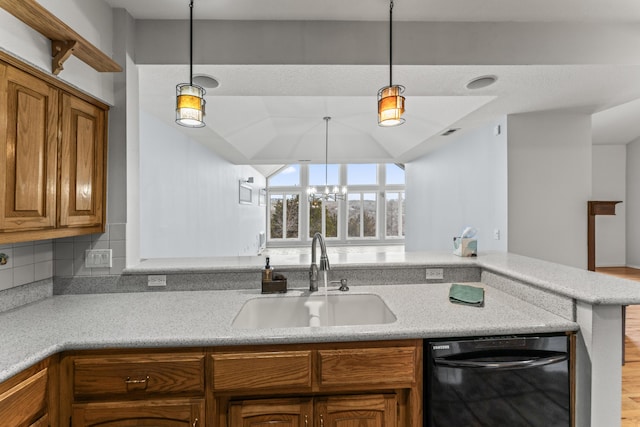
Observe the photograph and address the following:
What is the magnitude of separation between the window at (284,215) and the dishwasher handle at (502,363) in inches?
382

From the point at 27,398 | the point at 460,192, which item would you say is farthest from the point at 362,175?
the point at 27,398

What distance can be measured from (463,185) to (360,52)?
9.24ft

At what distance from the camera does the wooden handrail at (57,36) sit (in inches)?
47.8

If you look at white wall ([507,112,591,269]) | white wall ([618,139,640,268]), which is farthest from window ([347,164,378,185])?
white wall ([507,112,591,269])

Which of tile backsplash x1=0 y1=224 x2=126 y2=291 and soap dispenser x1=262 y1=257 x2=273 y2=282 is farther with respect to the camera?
soap dispenser x1=262 y1=257 x2=273 y2=282

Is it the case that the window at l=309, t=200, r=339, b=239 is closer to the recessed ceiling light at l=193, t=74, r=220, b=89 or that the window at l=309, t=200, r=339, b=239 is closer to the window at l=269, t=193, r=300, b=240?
the window at l=269, t=193, r=300, b=240

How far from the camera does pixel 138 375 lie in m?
1.17

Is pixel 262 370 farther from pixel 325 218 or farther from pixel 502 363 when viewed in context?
pixel 325 218

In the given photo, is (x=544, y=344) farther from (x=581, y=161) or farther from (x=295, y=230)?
(x=295, y=230)

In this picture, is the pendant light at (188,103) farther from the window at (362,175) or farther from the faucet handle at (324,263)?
the window at (362,175)

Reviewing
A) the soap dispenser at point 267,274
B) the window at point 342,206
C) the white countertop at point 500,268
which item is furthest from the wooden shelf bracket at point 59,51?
the window at point 342,206

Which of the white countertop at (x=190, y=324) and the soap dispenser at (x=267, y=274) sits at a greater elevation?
the soap dispenser at (x=267, y=274)

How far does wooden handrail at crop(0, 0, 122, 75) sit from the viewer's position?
3.98 feet

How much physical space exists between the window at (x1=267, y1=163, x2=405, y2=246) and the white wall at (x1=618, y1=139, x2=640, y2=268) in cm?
573
